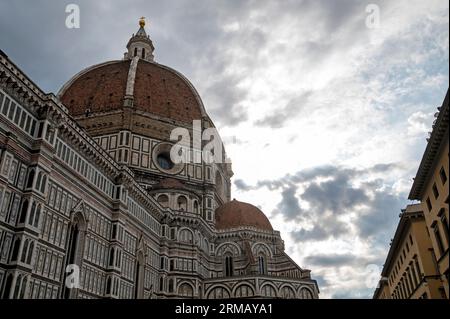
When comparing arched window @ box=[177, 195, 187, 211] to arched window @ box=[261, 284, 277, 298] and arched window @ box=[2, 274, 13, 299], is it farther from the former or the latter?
arched window @ box=[2, 274, 13, 299]

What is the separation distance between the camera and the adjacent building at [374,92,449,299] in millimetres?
21734

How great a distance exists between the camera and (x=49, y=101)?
30438 millimetres

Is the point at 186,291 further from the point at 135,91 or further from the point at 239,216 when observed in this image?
the point at 135,91

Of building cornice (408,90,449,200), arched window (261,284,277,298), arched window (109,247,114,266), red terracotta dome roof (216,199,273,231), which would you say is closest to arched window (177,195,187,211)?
red terracotta dome roof (216,199,273,231)

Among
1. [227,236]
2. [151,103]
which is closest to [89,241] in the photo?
[227,236]

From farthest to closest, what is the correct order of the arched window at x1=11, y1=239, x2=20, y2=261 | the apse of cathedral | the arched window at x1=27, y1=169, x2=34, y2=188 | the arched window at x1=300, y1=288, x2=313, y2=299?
the arched window at x1=300, y1=288, x2=313, y2=299
the arched window at x1=27, y1=169, x2=34, y2=188
the apse of cathedral
the arched window at x1=11, y1=239, x2=20, y2=261

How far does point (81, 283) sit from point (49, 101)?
1445 cm

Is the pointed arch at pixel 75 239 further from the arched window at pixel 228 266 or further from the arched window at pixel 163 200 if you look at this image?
the arched window at pixel 228 266

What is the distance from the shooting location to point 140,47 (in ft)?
280

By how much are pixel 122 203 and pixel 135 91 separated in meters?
32.1

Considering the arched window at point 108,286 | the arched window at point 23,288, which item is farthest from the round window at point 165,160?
the arched window at point 23,288

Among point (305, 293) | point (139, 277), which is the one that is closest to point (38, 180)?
point (139, 277)

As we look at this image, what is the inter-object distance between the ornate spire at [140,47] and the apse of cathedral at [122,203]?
24 centimetres

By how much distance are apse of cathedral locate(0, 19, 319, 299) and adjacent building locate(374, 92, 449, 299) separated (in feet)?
76.4
